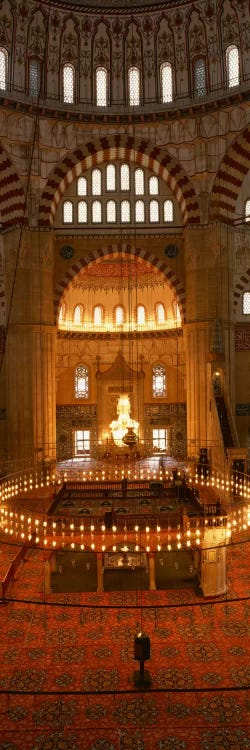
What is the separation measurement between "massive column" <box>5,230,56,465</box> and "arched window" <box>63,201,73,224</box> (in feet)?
8.47

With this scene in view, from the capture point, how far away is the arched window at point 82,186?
19.7 m

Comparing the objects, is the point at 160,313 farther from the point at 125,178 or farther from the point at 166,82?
the point at 166,82

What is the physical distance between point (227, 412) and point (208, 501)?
280cm

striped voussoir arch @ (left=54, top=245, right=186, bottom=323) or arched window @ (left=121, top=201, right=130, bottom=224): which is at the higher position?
arched window @ (left=121, top=201, right=130, bottom=224)

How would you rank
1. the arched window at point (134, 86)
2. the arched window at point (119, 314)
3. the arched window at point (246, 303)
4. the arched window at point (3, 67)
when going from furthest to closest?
the arched window at point (119, 314), the arched window at point (246, 303), the arched window at point (134, 86), the arched window at point (3, 67)

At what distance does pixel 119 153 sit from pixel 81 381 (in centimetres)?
866

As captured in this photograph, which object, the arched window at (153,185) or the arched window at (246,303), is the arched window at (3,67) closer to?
the arched window at (153,185)

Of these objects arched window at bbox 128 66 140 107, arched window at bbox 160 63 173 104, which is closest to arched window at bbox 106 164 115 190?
arched window at bbox 128 66 140 107

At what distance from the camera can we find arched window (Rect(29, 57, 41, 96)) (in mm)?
16703

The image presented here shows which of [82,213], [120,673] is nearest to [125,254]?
[82,213]

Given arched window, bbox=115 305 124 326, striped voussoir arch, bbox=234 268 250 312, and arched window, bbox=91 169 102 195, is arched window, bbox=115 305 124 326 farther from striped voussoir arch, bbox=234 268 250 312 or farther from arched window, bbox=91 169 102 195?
striped voussoir arch, bbox=234 268 250 312

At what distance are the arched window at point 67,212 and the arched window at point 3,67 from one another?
4.09 m

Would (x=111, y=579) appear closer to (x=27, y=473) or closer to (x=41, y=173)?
(x=27, y=473)

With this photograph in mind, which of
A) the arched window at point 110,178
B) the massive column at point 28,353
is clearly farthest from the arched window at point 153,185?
the massive column at point 28,353
